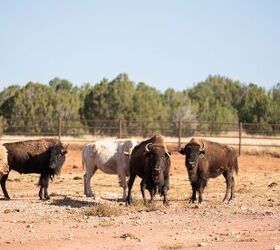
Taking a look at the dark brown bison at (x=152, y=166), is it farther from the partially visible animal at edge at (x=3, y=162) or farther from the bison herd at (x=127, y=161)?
the partially visible animal at edge at (x=3, y=162)

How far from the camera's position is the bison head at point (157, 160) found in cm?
1550

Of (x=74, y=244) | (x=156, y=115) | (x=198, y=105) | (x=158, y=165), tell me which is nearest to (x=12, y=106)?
(x=156, y=115)

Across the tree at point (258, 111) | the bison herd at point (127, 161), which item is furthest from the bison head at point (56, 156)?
the tree at point (258, 111)

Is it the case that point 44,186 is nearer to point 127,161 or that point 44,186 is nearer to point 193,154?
point 127,161

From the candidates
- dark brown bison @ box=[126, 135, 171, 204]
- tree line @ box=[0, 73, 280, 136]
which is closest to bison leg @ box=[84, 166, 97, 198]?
dark brown bison @ box=[126, 135, 171, 204]

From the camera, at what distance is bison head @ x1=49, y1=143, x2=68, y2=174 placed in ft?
57.9

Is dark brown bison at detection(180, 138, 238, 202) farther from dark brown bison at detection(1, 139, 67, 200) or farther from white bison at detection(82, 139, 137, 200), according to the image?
dark brown bison at detection(1, 139, 67, 200)

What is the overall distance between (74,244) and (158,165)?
467 cm

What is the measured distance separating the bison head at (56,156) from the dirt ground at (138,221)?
2.91 ft

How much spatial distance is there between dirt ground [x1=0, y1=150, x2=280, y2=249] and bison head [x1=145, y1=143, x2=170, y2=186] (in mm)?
650

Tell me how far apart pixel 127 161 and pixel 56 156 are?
1951mm

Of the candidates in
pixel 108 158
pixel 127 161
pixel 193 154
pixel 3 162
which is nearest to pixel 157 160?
pixel 193 154

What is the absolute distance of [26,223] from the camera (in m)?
13.4

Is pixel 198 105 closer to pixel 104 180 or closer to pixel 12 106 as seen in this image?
pixel 12 106
